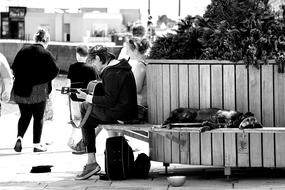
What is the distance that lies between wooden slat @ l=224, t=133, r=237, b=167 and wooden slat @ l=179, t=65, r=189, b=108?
0.59 metres

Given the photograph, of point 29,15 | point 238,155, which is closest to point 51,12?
point 29,15

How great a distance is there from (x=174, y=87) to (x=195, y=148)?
641 millimetres

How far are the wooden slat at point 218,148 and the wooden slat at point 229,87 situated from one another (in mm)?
363

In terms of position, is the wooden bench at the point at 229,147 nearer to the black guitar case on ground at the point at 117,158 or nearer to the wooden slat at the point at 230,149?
the wooden slat at the point at 230,149

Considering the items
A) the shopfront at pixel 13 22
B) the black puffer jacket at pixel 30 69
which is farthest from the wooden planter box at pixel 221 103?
the shopfront at pixel 13 22

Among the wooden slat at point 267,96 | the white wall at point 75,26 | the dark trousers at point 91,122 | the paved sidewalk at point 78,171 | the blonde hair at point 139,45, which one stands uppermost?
the white wall at point 75,26

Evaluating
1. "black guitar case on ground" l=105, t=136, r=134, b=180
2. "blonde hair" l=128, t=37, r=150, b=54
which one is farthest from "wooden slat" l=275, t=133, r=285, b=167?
"blonde hair" l=128, t=37, r=150, b=54

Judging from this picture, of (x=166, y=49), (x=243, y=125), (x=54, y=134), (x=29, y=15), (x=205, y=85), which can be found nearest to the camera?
(x=243, y=125)

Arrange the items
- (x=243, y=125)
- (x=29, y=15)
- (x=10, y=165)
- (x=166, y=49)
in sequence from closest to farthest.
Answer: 1. (x=243, y=125)
2. (x=166, y=49)
3. (x=10, y=165)
4. (x=29, y=15)

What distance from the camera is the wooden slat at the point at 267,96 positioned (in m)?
8.12

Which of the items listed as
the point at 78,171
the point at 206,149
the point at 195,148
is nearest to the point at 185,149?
the point at 195,148

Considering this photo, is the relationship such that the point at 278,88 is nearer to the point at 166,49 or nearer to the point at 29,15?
the point at 166,49

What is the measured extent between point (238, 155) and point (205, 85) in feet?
2.47

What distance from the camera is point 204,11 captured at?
363 inches
